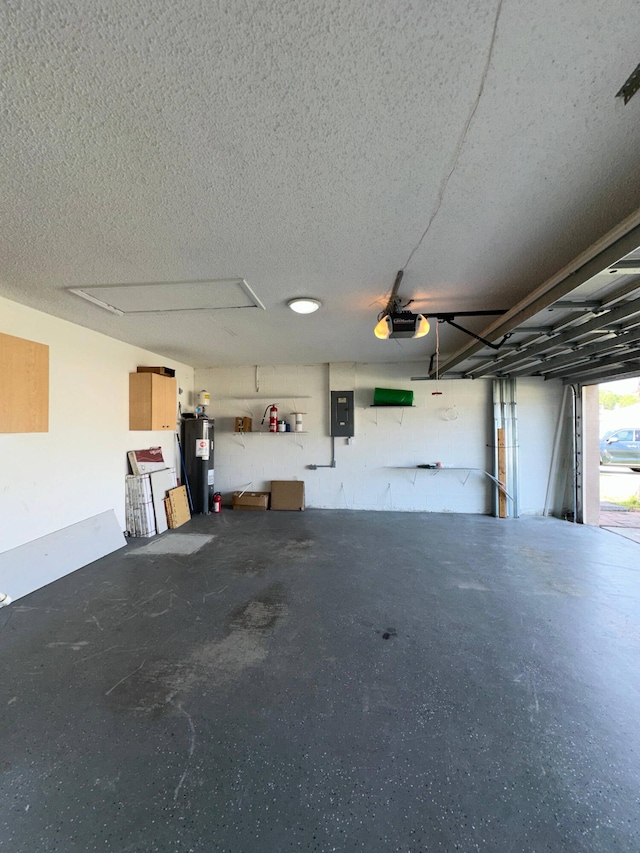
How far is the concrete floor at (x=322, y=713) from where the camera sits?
109 centimetres

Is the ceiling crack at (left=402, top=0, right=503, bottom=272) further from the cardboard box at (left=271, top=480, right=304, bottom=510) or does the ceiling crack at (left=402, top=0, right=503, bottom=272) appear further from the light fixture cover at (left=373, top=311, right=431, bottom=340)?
the cardboard box at (left=271, top=480, right=304, bottom=510)

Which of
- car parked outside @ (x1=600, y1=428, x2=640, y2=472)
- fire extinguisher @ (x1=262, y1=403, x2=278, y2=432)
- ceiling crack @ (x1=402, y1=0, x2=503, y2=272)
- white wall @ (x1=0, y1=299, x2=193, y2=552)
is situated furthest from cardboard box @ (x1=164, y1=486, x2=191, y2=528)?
car parked outside @ (x1=600, y1=428, x2=640, y2=472)

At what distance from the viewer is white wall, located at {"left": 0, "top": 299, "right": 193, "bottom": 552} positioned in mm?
2680

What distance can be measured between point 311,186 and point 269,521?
4269 mm

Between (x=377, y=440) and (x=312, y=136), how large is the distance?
4.50m

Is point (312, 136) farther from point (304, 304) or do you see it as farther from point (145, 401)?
point (145, 401)

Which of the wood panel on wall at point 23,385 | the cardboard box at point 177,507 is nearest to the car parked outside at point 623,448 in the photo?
the cardboard box at point 177,507

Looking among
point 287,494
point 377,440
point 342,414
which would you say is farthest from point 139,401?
point 377,440

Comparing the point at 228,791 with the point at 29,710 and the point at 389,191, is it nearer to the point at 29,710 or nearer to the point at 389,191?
the point at 29,710

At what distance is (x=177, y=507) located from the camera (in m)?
4.64

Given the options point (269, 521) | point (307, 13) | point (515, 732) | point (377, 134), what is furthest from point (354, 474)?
point (307, 13)

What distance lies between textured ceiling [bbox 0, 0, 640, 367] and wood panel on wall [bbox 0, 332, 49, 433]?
2.05ft

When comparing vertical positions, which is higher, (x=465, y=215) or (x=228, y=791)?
(x=465, y=215)

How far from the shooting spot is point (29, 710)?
1521 mm
